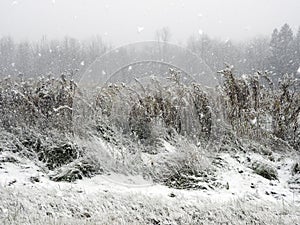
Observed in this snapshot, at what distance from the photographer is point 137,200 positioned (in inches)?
144

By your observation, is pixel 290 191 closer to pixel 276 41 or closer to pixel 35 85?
pixel 35 85

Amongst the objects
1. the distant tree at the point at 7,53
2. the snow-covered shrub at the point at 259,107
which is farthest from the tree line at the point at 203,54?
the snow-covered shrub at the point at 259,107

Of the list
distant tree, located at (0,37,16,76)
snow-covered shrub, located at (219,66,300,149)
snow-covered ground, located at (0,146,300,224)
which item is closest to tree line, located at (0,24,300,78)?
distant tree, located at (0,37,16,76)

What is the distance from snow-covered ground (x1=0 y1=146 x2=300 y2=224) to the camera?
10.8 ft

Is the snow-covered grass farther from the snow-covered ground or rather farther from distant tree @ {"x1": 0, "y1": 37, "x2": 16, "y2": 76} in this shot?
distant tree @ {"x1": 0, "y1": 37, "x2": 16, "y2": 76}

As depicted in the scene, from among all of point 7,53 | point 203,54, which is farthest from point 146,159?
point 7,53

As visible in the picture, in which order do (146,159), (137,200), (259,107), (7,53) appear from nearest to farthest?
(137,200) → (146,159) → (259,107) → (7,53)

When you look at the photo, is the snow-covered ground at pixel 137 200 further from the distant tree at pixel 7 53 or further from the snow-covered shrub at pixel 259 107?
the distant tree at pixel 7 53

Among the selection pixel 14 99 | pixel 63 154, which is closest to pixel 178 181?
pixel 63 154

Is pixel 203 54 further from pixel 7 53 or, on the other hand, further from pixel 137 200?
pixel 137 200

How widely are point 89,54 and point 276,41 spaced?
1124 inches

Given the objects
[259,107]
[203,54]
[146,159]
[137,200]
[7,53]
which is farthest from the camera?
[7,53]

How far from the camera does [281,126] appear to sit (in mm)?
5914

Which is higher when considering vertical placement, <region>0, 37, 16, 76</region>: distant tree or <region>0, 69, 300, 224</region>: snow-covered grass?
<region>0, 69, 300, 224</region>: snow-covered grass
